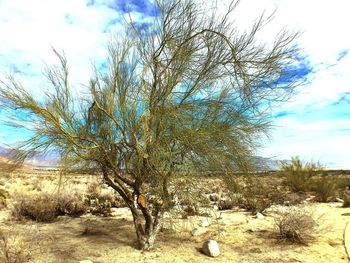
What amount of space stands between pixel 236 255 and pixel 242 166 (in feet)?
6.43

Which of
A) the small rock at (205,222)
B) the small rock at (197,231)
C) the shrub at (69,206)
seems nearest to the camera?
the small rock at (197,231)

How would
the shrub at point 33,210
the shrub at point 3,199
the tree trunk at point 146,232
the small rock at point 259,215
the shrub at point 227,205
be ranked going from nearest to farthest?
the tree trunk at point 146,232, the shrub at point 33,210, the shrub at point 3,199, the small rock at point 259,215, the shrub at point 227,205

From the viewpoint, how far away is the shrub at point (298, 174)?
22266 mm

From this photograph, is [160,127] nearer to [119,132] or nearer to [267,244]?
[119,132]

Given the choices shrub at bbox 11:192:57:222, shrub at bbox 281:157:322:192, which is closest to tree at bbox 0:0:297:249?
shrub at bbox 11:192:57:222

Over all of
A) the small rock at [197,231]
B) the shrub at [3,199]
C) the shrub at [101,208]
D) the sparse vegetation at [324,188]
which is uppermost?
the sparse vegetation at [324,188]

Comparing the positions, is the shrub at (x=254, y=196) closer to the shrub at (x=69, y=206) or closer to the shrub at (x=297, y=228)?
the shrub at (x=297, y=228)

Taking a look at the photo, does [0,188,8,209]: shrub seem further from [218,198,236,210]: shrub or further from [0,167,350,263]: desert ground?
[218,198,236,210]: shrub

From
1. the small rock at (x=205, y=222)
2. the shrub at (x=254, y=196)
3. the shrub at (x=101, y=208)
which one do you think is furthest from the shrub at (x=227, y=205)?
the shrub at (x=101, y=208)

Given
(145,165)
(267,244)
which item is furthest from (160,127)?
(267,244)

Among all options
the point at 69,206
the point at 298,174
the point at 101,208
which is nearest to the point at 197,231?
the point at 101,208

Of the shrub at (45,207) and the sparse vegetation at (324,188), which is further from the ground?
the sparse vegetation at (324,188)

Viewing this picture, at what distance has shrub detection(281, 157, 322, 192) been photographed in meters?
22.3

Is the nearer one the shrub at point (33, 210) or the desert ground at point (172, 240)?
the desert ground at point (172, 240)
